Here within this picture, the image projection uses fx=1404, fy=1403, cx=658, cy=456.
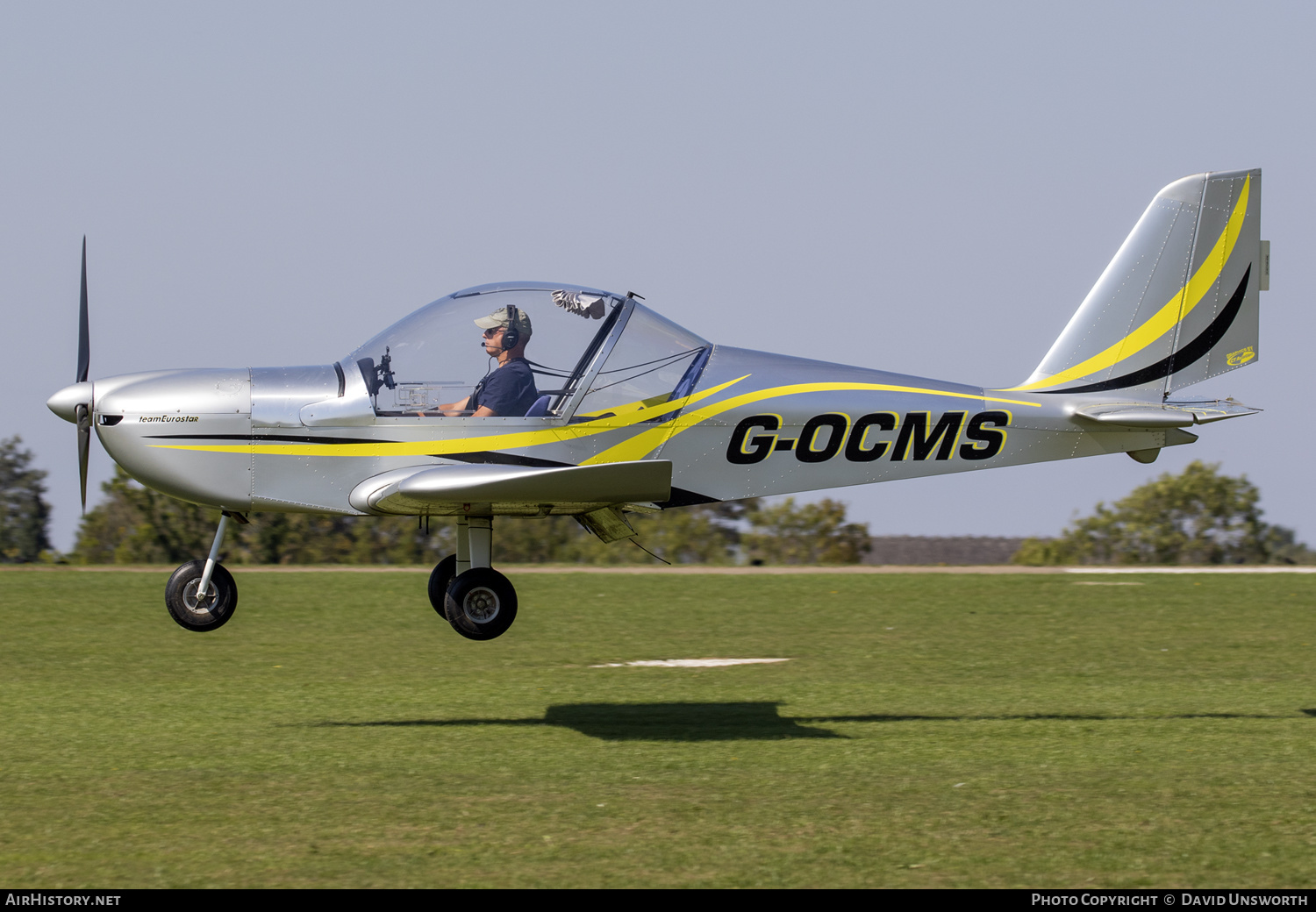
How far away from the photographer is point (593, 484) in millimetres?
9938

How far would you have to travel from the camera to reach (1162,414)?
11.5m

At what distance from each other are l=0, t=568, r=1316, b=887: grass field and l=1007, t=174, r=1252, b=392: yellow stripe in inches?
124

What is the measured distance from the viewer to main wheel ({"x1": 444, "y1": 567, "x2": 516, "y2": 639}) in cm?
1079

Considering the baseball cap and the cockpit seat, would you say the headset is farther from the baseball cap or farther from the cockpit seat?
the cockpit seat

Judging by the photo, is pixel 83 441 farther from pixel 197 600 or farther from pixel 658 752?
pixel 658 752

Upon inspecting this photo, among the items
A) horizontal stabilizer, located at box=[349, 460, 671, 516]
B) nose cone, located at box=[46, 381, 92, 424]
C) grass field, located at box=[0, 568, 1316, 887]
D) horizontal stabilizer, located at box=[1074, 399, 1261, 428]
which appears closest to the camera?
grass field, located at box=[0, 568, 1316, 887]

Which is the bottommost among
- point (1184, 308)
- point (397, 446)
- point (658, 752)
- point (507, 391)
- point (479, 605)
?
point (658, 752)

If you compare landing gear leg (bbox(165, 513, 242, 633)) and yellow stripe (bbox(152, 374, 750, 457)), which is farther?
landing gear leg (bbox(165, 513, 242, 633))

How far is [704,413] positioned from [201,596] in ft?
13.6

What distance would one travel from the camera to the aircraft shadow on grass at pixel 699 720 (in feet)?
38.5

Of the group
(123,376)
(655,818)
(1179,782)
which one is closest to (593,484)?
(655,818)

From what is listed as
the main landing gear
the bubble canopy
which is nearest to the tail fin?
the bubble canopy

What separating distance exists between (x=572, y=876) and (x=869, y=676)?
8342 mm

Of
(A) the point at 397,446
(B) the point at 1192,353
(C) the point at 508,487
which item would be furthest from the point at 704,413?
(B) the point at 1192,353
